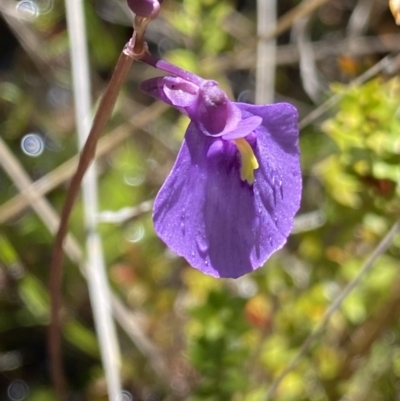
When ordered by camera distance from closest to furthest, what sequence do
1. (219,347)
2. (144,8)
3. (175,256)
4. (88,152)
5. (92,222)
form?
(144,8) → (88,152) → (219,347) → (92,222) → (175,256)

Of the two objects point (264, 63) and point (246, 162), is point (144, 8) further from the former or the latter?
point (264, 63)

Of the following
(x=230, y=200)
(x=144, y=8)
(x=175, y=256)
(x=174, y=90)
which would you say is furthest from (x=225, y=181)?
(x=175, y=256)

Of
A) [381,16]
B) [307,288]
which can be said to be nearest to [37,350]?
[307,288]

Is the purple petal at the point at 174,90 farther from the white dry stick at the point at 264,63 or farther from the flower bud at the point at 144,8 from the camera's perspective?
the white dry stick at the point at 264,63

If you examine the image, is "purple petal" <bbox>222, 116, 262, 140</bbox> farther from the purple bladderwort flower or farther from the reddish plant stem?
the reddish plant stem

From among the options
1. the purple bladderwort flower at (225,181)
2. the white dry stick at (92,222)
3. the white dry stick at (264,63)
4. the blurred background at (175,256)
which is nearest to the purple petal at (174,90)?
the purple bladderwort flower at (225,181)
